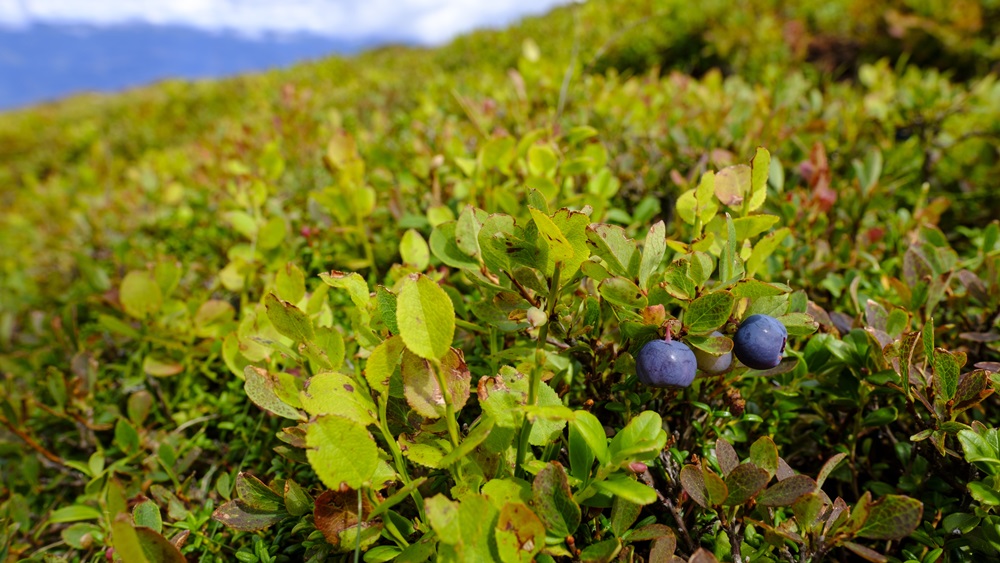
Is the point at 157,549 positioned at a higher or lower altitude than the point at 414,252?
lower

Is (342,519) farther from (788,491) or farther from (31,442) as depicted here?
(31,442)

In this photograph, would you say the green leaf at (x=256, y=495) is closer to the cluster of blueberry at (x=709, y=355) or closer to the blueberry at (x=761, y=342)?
the cluster of blueberry at (x=709, y=355)

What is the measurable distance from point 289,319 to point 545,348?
1.30ft

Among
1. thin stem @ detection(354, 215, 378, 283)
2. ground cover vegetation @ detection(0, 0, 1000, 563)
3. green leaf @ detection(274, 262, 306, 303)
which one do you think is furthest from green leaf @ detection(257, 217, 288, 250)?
green leaf @ detection(274, 262, 306, 303)

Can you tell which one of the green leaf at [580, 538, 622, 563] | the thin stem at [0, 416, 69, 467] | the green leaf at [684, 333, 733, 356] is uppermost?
the green leaf at [684, 333, 733, 356]

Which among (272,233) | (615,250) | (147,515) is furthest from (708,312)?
(272,233)

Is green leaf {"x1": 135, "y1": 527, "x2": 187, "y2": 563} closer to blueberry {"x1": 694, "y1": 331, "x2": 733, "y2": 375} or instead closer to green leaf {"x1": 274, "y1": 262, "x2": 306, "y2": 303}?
green leaf {"x1": 274, "y1": 262, "x2": 306, "y2": 303}

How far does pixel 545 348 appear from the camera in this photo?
35.8 inches

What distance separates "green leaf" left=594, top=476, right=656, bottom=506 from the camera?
0.68 meters

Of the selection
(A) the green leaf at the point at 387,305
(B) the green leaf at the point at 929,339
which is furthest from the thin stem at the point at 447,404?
(B) the green leaf at the point at 929,339

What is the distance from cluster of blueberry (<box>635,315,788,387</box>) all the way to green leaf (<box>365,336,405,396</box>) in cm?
33

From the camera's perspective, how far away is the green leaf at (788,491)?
2.52ft

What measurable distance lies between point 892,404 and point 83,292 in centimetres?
252

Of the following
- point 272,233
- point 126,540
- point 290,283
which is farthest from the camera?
point 272,233
